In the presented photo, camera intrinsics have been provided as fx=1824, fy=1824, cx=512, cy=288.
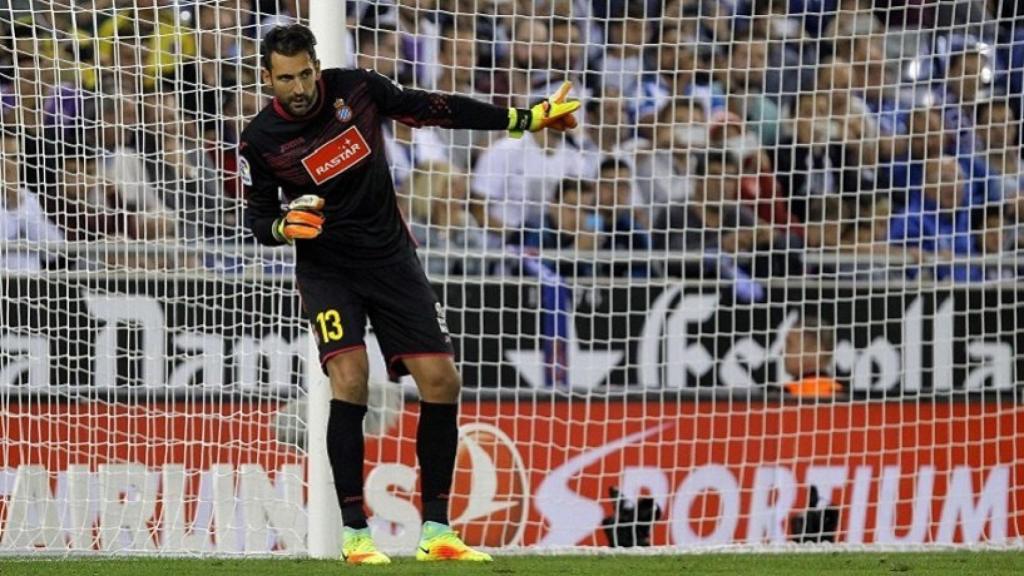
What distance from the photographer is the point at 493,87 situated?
9.16m

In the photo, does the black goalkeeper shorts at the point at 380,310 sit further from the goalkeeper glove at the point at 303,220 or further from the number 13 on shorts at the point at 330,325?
the goalkeeper glove at the point at 303,220

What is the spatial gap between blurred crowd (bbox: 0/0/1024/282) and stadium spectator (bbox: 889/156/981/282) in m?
0.01

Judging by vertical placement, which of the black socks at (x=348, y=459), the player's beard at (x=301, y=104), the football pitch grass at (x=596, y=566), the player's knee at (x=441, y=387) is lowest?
the football pitch grass at (x=596, y=566)

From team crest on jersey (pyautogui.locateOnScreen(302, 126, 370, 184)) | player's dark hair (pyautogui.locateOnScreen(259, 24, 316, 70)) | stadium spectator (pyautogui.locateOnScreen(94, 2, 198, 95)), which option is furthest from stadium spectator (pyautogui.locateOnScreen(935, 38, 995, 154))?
player's dark hair (pyautogui.locateOnScreen(259, 24, 316, 70))

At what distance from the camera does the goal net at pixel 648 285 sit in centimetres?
809

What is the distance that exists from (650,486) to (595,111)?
1.88 metres

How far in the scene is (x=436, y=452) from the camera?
6012 millimetres

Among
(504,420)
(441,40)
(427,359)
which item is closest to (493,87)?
(441,40)

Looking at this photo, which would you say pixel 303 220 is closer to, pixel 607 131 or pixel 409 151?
pixel 409 151

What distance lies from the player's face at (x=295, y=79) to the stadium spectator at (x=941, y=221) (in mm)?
3996

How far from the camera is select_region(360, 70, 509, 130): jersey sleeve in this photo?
234 inches

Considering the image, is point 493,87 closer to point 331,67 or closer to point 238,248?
point 238,248

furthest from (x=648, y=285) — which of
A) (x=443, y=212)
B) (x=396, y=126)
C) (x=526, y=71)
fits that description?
(x=396, y=126)

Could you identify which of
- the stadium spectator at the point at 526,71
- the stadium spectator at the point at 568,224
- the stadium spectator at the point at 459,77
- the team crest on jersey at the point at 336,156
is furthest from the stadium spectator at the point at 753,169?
the team crest on jersey at the point at 336,156
